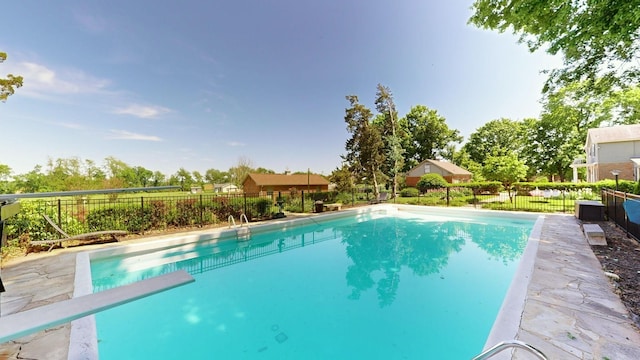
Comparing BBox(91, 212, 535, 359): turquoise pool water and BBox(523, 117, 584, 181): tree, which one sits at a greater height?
BBox(523, 117, 584, 181): tree

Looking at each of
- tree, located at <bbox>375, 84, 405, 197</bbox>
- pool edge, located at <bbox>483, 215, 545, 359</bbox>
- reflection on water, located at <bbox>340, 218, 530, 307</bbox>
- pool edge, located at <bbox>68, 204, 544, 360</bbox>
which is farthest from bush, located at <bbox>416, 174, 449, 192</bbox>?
pool edge, located at <bbox>483, 215, 545, 359</bbox>

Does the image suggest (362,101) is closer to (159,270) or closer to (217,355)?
(159,270)

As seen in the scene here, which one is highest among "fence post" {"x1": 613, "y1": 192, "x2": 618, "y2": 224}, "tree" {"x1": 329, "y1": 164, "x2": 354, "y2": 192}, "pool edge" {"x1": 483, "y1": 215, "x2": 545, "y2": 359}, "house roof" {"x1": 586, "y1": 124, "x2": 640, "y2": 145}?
"house roof" {"x1": 586, "y1": 124, "x2": 640, "y2": 145}

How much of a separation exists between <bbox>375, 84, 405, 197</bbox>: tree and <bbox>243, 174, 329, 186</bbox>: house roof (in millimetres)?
14884

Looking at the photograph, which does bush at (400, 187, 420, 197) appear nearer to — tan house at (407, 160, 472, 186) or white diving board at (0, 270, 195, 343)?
tan house at (407, 160, 472, 186)

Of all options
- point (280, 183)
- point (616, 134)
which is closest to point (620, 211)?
point (616, 134)

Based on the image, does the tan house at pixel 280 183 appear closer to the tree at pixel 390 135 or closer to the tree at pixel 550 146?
the tree at pixel 390 135

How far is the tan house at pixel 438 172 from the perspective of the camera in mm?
29578

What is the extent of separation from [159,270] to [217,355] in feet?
13.0

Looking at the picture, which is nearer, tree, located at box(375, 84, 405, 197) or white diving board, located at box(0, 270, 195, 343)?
white diving board, located at box(0, 270, 195, 343)

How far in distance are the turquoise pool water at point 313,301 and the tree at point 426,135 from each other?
3070 cm

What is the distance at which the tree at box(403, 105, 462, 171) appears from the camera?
122ft

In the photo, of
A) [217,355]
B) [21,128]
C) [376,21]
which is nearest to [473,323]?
Answer: [217,355]

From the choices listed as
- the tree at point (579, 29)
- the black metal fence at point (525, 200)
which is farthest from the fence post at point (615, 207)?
the black metal fence at point (525, 200)
